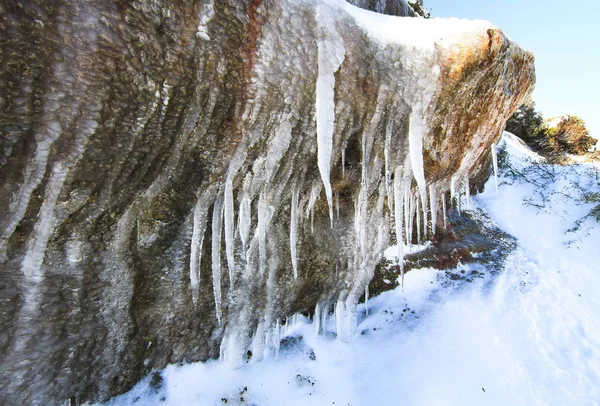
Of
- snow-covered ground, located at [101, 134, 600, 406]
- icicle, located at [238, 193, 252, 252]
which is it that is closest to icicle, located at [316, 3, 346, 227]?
icicle, located at [238, 193, 252, 252]

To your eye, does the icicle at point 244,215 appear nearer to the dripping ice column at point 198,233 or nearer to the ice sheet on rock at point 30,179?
the dripping ice column at point 198,233

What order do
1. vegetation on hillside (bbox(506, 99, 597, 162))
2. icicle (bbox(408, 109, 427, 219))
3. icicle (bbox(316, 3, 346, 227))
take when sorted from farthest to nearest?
1. vegetation on hillside (bbox(506, 99, 597, 162))
2. icicle (bbox(408, 109, 427, 219))
3. icicle (bbox(316, 3, 346, 227))

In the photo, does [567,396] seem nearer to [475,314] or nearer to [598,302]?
[475,314]

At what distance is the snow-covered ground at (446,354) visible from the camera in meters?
4.16

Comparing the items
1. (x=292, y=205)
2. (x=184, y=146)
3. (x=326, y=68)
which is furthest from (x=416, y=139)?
(x=184, y=146)

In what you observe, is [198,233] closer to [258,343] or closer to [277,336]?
[258,343]

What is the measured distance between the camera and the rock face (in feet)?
6.44

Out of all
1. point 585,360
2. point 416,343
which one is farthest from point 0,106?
point 585,360

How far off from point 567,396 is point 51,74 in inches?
262

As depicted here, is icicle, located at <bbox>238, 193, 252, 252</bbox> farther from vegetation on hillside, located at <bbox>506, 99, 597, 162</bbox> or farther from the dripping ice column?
vegetation on hillside, located at <bbox>506, 99, 597, 162</bbox>

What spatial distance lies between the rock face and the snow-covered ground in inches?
21.3

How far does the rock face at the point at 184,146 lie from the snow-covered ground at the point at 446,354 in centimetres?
54

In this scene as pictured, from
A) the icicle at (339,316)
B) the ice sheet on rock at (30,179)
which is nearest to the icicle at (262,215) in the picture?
the ice sheet on rock at (30,179)

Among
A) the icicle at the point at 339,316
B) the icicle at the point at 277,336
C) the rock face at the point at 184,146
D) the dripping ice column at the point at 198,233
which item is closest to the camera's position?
the rock face at the point at 184,146
